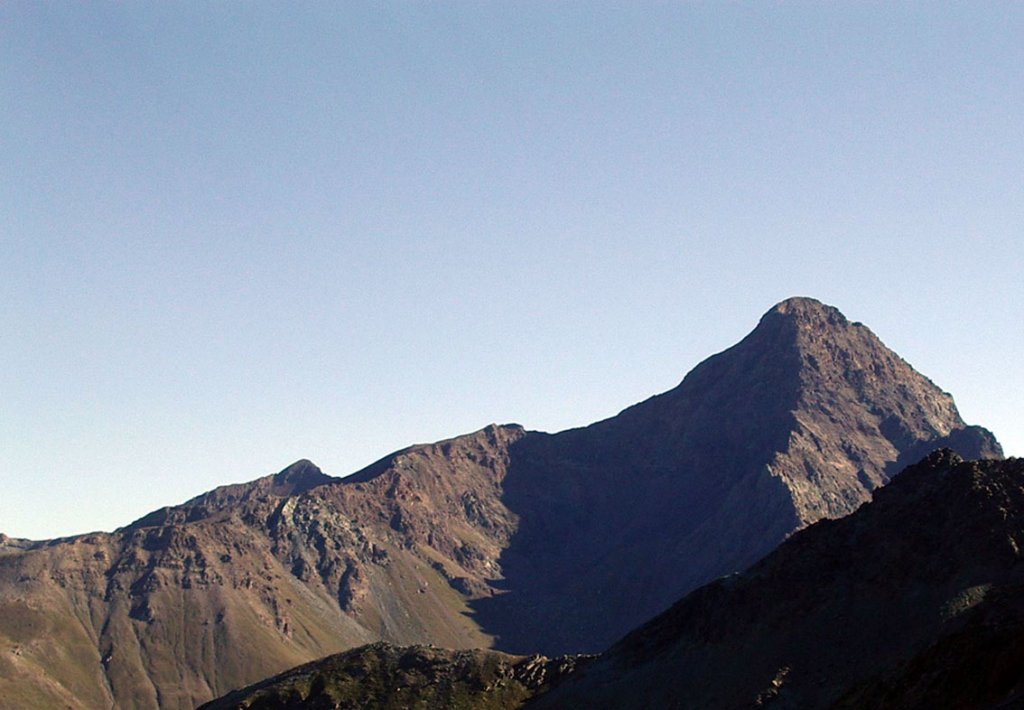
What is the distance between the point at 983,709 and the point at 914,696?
18735 mm

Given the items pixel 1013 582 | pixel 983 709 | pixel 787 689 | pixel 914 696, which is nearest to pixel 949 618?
pixel 1013 582

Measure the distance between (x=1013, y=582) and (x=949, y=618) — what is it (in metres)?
13.5

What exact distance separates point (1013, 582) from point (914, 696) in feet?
232

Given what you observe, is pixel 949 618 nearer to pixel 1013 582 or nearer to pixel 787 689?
pixel 1013 582

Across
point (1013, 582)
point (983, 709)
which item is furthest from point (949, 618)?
point (983, 709)

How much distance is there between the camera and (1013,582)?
7869 inches

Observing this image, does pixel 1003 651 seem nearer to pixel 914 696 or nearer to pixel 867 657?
pixel 914 696

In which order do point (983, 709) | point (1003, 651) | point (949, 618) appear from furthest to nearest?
point (949, 618) < point (1003, 651) < point (983, 709)

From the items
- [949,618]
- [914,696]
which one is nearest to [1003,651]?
[914,696]

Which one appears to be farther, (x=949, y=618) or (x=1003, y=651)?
(x=949, y=618)

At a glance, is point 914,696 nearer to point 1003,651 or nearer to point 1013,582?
point 1003,651

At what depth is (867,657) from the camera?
197250mm

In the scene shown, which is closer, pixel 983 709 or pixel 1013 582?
pixel 983 709

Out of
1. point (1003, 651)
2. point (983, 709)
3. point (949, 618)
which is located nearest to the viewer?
point (983, 709)
